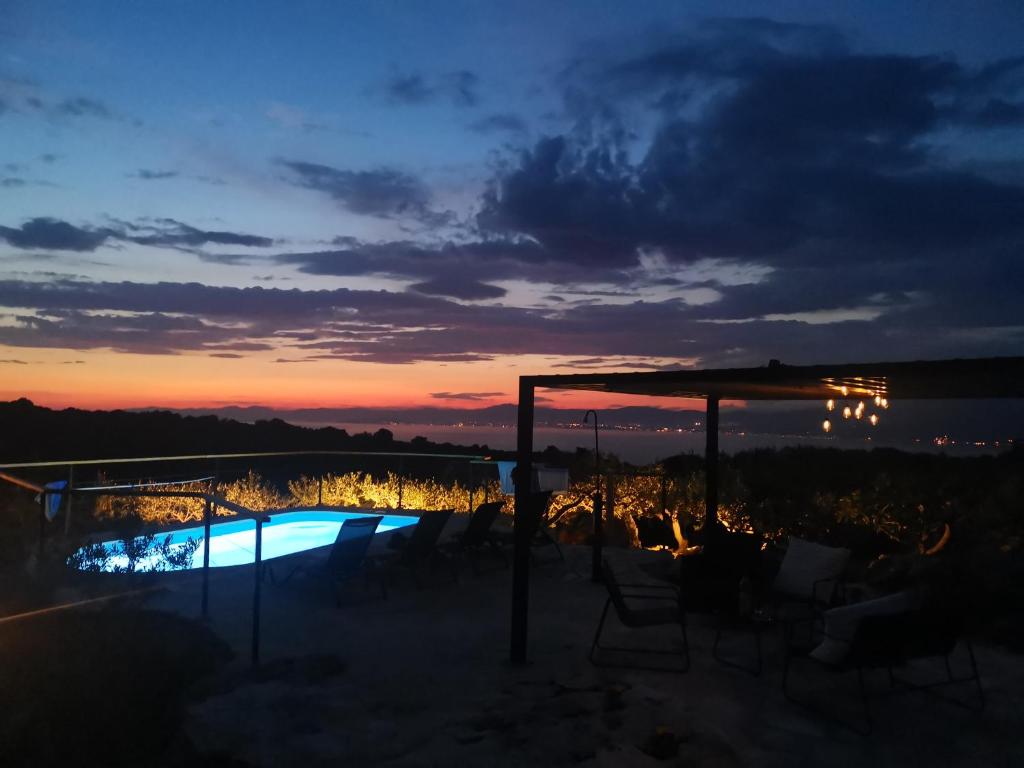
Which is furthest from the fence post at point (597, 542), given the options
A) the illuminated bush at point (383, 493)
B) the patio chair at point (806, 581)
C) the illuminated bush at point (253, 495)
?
the illuminated bush at point (253, 495)

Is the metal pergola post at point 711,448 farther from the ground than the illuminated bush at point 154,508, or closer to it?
farther from the ground

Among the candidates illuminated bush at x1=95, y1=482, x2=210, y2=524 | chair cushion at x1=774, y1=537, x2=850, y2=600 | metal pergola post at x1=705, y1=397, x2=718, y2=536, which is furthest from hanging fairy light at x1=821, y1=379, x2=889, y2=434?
illuminated bush at x1=95, y1=482, x2=210, y2=524

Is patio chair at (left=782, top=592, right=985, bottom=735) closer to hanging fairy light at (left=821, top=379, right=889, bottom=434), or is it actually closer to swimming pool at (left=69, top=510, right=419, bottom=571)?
hanging fairy light at (left=821, top=379, right=889, bottom=434)

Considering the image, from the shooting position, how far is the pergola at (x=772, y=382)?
3.84 m

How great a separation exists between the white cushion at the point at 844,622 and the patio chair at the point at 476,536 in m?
4.25

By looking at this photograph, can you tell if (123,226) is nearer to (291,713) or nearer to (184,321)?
(184,321)

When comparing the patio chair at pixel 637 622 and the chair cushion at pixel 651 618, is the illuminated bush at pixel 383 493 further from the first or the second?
the chair cushion at pixel 651 618

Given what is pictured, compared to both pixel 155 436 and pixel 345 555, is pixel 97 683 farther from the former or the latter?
pixel 155 436

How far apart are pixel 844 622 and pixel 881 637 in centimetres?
21

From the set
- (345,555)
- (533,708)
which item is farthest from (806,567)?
(345,555)

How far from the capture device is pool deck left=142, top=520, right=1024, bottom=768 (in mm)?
3434

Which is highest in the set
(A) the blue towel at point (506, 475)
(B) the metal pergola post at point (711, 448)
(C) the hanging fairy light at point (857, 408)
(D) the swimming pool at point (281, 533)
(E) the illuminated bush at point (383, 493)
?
(C) the hanging fairy light at point (857, 408)

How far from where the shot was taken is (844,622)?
12.9ft

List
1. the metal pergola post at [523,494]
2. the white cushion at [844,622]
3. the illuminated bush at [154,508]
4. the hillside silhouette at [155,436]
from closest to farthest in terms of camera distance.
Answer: the white cushion at [844,622]
the metal pergola post at [523,494]
the illuminated bush at [154,508]
the hillside silhouette at [155,436]
